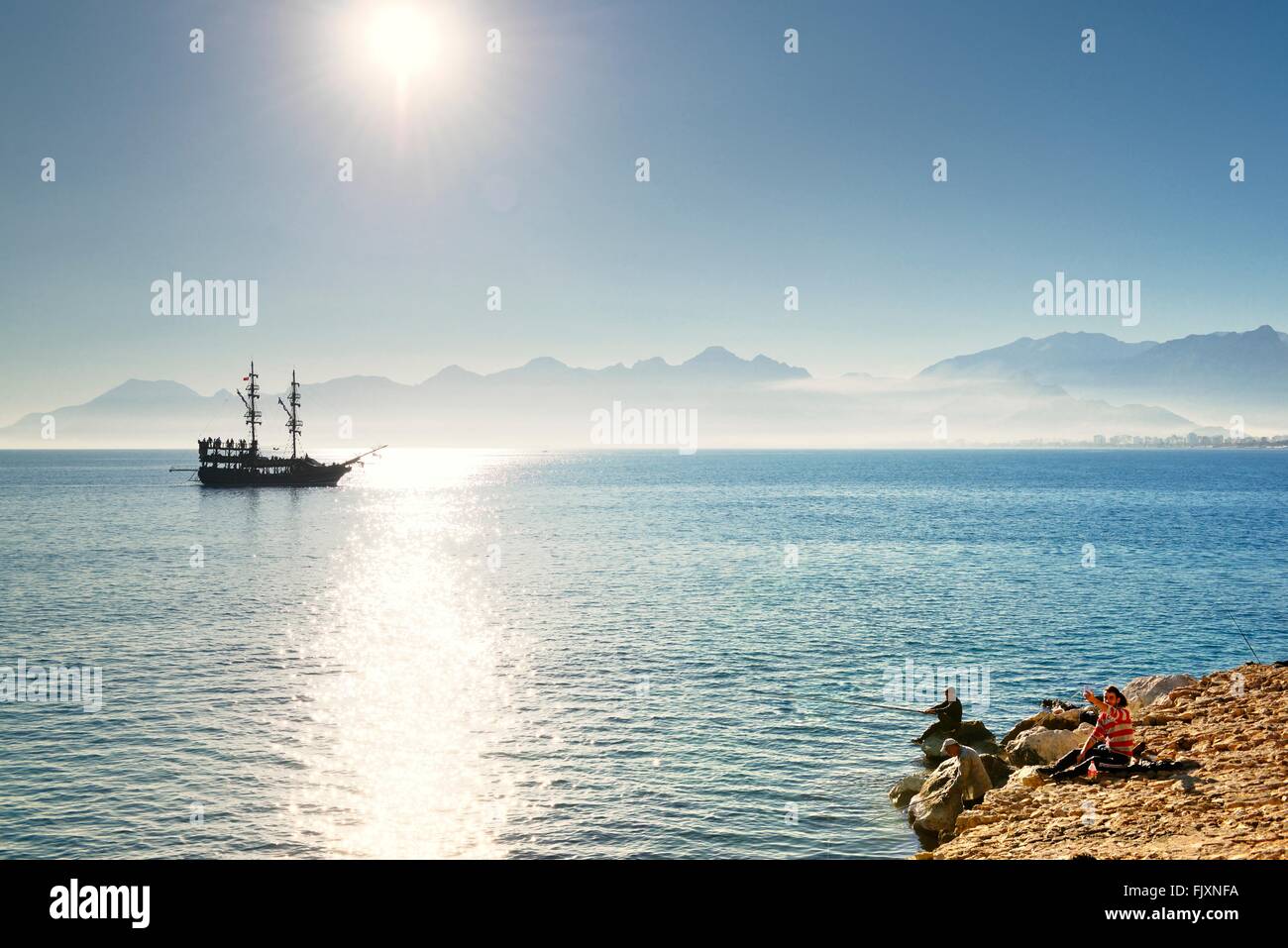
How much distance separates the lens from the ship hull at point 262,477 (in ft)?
576

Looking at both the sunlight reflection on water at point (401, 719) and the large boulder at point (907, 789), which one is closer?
the sunlight reflection on water at point (401, 719)

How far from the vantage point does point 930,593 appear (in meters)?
56.6

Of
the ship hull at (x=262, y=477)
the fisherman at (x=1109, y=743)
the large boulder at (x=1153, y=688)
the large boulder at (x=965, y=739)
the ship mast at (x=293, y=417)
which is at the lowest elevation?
the large boulder at (x=965, y=739)

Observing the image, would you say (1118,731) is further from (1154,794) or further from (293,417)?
(293,417)

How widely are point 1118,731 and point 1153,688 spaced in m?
11.0

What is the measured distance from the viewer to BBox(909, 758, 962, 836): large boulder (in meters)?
20.4

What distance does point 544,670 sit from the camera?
37.4m

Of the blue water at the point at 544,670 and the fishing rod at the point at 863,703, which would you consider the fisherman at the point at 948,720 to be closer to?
the blue water at the point at 544,670

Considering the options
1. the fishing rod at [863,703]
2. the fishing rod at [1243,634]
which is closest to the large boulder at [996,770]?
the fishing rod at [863,703]

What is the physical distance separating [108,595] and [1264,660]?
2558 inches

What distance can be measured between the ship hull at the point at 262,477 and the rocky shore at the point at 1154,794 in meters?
176

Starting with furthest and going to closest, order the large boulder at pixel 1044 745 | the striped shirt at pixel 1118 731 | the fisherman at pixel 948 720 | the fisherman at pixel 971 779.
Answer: the fisherman at pixel 948 720, the large boulder at pixel 1044 745, the fisherman at pixel 971 779, the striped shirt at pixel 1118 731

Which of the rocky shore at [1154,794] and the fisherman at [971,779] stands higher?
the rocky shore at [1154,794]
